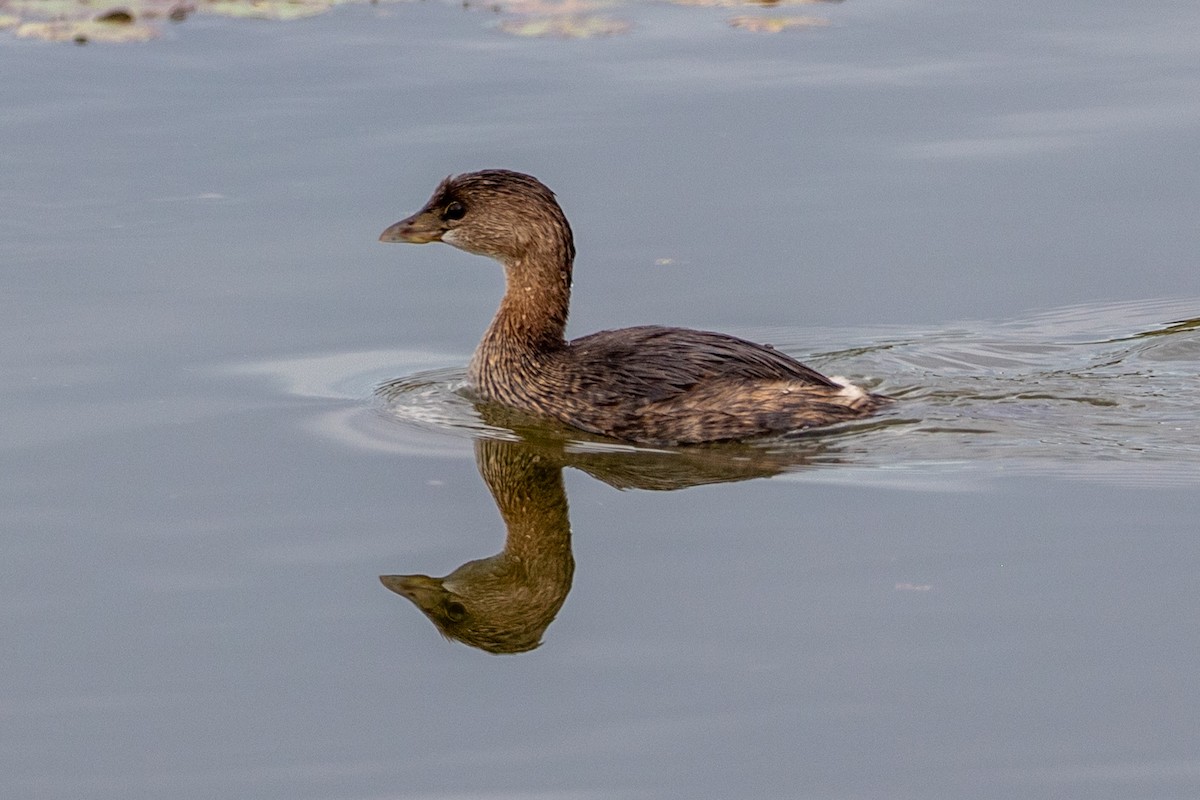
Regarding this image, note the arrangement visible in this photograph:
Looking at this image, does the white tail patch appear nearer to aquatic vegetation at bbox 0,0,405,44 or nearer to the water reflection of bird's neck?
the water reflection of bird's neck

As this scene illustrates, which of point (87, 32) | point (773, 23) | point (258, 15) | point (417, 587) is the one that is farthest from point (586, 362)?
point (87, 32)

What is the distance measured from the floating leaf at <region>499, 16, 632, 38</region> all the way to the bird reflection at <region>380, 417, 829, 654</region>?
580 cm

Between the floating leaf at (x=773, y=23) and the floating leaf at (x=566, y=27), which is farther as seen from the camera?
the floating leaf at (x=773, y=23)

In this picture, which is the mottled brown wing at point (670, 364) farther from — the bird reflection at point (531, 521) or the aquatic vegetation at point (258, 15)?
the aquatic vegetation at point (258, 15)

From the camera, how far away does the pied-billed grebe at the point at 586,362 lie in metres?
Result: 8.27

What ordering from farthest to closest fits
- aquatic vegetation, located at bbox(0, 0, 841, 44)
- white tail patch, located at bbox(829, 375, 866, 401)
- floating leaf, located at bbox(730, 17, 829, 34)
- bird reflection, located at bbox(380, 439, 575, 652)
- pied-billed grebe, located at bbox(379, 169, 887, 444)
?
floating leaf, located at bbox(730, 17, 829, 34)
aquatic vegetation, located at bbox(0, 0, 841, 44)
white tail patch, located at bbox(829, 375, 866, 401)
pied-billed grebe, located at bbox(379, 169, 887, 444)
bird reflection, located at bbox(380, 439, 575, 652)

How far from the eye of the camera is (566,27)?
13930 millimetres

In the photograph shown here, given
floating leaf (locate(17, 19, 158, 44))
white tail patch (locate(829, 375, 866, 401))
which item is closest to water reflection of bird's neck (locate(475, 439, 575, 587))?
white tail patch (locate(829, 375, 866, 401))

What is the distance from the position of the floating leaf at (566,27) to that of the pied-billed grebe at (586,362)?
5073 mm

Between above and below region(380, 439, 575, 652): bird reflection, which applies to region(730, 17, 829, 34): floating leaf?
above

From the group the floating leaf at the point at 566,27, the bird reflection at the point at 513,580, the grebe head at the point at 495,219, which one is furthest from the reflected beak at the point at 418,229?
the floating leaf at the point at 566,27

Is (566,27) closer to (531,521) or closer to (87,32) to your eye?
(87,32)

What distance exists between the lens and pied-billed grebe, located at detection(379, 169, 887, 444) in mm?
8266

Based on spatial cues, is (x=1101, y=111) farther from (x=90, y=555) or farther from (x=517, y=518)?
(x=90, y=555)
